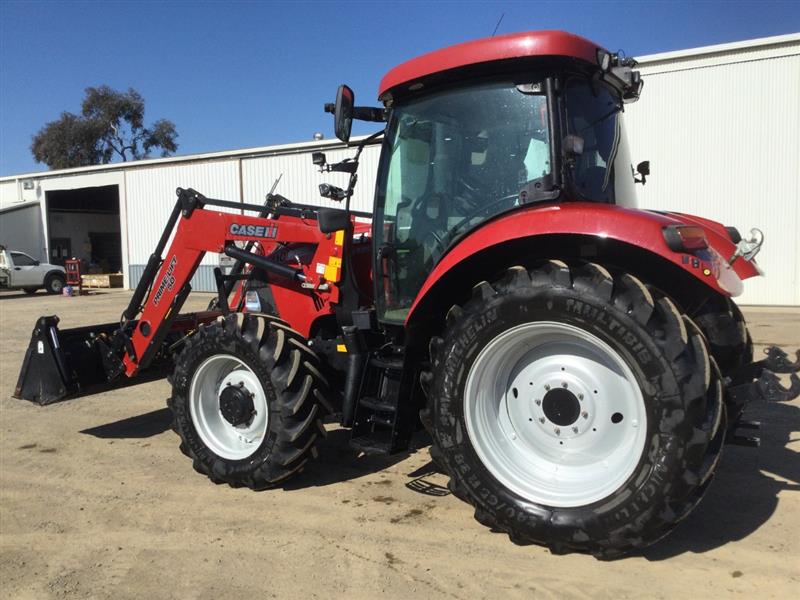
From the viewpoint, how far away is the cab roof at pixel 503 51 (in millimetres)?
3109

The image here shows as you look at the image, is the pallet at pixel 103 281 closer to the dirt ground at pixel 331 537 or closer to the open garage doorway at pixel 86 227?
the open garage doorway at pixel 86 227

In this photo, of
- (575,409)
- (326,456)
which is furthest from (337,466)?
(575,409)

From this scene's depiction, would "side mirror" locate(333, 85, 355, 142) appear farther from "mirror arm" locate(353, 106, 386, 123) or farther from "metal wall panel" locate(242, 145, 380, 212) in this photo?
"metal wall panel" locate(242, 145, 380, 212)

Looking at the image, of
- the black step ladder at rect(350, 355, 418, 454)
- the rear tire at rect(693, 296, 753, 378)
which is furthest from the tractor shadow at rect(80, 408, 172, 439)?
the rear tire at rect(693, 296, 753, 378)

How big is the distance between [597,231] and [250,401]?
2.47 m

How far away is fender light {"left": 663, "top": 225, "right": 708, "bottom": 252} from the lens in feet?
8.89

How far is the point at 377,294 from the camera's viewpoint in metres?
3.89

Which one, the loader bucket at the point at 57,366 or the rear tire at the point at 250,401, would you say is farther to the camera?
the loader bucket at the point at 57,366

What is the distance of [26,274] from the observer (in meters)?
23.4

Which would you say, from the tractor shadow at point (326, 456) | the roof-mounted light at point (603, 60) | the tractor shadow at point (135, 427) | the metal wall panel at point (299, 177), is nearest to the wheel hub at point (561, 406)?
the tractor shadow at point (326, 456)

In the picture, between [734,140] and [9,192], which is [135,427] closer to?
[734,140]

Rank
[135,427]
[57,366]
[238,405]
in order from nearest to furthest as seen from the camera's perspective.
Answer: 1. [238,405]
2. [57,366]
3. [135,427]

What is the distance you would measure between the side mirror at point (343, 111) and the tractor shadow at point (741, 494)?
2771 mm

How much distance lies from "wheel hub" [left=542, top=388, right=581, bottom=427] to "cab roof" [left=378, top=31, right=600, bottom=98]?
1.69 m
